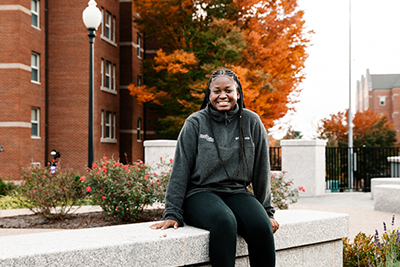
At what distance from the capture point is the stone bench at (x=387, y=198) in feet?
31.2

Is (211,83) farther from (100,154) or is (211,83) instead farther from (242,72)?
(100,154)

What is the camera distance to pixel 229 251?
2986 mm

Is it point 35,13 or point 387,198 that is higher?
point 35,13

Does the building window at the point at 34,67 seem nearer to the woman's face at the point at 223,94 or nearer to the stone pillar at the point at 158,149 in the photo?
the stone pillar at the point at 158,149

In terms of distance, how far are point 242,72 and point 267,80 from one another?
77.8 inches

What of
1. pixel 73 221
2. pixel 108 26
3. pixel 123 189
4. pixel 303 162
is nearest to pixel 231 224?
pixel 123 189

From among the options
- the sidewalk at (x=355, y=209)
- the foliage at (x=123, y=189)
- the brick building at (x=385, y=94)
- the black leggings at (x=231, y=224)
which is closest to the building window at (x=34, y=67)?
Result: the sidewalk at (x=355, y=209)

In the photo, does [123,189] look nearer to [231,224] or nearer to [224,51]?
[231,224]

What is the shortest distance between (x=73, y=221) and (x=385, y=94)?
71336 millimetres

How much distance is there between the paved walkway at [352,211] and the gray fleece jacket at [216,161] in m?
3.77

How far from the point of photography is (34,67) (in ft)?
67.8

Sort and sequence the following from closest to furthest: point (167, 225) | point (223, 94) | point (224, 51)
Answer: point (167, 225) → point (223, 94) → point (224, 51)

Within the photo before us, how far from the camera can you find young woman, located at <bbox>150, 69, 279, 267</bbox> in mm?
3111

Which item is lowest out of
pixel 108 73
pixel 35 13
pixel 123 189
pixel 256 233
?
pixel 123 189
